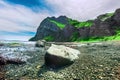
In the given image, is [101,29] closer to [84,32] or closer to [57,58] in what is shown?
[84,32]

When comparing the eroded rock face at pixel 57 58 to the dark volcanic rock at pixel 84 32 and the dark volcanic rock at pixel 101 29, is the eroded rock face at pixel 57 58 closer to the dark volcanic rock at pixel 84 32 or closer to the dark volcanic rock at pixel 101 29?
the dark volcanic rock at pixel 101 29

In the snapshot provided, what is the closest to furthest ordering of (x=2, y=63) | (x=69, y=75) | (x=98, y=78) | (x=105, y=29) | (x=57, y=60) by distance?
(x=98, y=78) → (x=69, y=75) → (x=57, y=60) → (x=2, y=63) → (x=105, y=29)

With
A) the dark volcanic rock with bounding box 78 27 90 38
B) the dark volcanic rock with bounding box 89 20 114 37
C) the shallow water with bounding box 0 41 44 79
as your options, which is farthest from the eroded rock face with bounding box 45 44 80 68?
the dark volcanic rock with bounding box 78 27 90 38

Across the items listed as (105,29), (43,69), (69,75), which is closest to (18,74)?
(43,69)

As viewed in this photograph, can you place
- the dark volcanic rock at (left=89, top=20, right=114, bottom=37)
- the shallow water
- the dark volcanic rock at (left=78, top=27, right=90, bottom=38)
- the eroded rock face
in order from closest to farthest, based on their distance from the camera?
the shallow water → the eroded rock face → the dark volcanic rock at (left=89, top=20, right=114, bottom=37) → the dark volcanic rock at (left=78, top=27, right=90, bottom=38)

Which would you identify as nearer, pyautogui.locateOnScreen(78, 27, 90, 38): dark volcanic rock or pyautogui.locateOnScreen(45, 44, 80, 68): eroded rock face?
pyautogui.locateOnScreen(45, 44, 80, 68): eroded rock face

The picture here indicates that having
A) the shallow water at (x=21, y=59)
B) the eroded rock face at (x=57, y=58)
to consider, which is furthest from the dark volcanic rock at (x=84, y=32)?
the eroded rock face at (x=57, y=58)

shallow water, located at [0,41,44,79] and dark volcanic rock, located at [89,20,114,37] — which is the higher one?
dark volcanic rock, located at [89,20,114,37]

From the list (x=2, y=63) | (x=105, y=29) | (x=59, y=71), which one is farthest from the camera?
(x=105, y=29)

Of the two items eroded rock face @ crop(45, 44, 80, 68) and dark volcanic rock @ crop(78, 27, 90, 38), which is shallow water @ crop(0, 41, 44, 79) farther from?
dark volcanic rock @ crop(78, 27, 90, 38)

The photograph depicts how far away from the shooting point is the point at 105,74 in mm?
17047

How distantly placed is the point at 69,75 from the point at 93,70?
2.63 m

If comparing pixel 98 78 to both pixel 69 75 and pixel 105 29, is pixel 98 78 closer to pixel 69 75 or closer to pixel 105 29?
pixel 69 75

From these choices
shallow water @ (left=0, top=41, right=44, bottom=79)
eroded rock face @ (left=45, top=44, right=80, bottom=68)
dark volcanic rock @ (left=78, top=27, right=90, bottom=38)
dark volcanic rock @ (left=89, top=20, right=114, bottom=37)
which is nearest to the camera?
shallow water @ (left=0, top=41, right=44, bottom=79)
